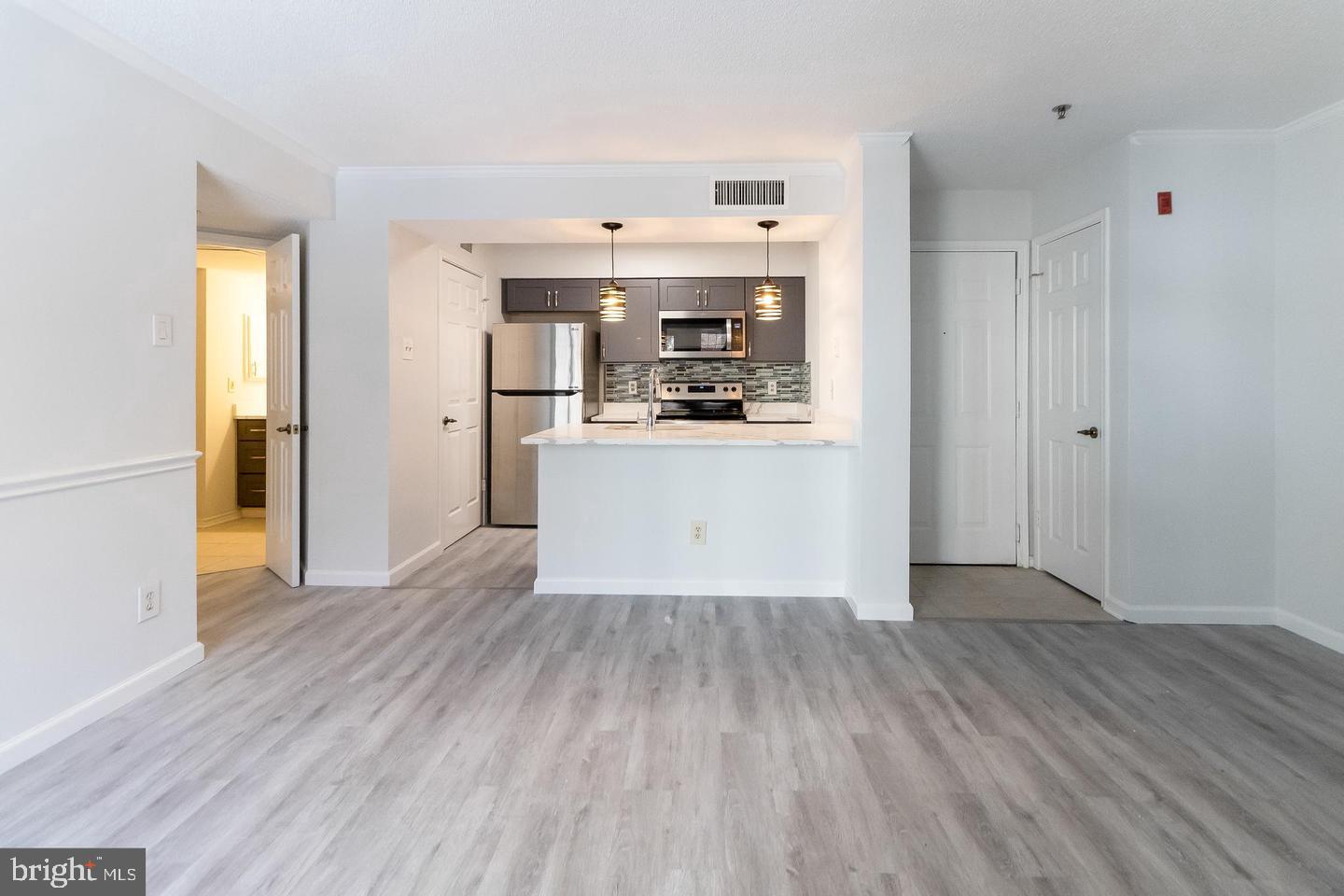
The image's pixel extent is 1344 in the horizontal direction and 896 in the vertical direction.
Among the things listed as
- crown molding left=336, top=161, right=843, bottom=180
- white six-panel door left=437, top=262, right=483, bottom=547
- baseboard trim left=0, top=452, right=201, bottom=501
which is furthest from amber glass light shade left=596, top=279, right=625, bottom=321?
baseboard trim left=0, top=452, right=201, bottom=501

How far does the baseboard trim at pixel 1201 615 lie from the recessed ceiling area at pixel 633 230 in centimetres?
262

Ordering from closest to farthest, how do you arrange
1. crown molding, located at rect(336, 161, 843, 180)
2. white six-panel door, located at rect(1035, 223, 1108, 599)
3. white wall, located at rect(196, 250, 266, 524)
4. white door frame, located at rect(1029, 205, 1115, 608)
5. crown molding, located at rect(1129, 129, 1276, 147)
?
crown molding, located at rect(1129, 129, 1276, 147)
white door frame, located at rect(1029, 205, 1115, 608)
white six-panel door, located at rect(1035, 223, 1108, 599)
crown molding, located at rect(336, 161, 843, 180)
white wall, located at rect(196, 250, 266, 524)

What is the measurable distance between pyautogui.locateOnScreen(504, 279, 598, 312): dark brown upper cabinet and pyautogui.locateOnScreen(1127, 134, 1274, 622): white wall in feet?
13.4

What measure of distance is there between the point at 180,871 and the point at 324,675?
121cm

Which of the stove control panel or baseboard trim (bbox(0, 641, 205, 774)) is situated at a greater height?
the stove control panel

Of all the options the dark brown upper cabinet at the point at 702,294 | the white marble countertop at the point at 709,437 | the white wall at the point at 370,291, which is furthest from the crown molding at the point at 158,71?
the dark brown upper cabinet at the point at 702,294

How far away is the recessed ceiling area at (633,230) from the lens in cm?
409

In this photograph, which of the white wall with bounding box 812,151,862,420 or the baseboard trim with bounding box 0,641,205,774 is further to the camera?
the white wall with bounding box 812,151,862,420

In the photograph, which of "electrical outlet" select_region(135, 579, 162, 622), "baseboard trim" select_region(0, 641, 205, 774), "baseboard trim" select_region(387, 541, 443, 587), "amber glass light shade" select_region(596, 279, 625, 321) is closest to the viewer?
"baseboard trim" select_region(0, 641, 205, 774)

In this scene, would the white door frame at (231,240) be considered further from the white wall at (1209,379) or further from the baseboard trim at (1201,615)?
the baseboard trim at (1201,615)

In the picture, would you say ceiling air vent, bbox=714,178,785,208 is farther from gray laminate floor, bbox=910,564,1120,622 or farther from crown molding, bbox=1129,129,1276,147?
gray laminate floor, bbox=910,564,1120,622

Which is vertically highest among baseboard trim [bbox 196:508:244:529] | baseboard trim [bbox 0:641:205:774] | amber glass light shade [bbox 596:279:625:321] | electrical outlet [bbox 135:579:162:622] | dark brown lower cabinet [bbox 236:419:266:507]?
amber glass light shade [bbox 596:279:625:321]

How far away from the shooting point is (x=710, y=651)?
3.12 m

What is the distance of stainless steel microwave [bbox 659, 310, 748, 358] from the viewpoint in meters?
6.17
